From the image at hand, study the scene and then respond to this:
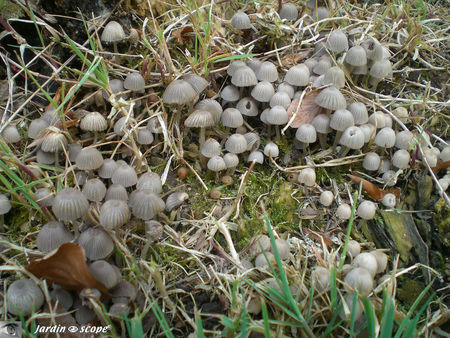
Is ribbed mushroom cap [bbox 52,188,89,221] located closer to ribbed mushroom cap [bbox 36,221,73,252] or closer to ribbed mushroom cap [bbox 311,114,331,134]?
ribbed mushroom cap [bbox 36,221,73,252]

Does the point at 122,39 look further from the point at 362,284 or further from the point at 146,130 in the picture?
the point at 362,284

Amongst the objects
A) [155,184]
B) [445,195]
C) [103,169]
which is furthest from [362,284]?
[103,169]

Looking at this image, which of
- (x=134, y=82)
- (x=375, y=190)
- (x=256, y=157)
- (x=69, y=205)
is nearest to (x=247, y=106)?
(x=256, y=157)

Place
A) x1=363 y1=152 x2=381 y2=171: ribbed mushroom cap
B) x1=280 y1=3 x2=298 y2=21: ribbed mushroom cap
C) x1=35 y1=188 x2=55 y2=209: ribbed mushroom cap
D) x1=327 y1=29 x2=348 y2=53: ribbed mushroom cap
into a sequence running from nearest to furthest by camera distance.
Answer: x1=35 y1=188 x2=55 y2=209: ribbed mushroom cap, x1=363 y1=152 x2=381 y2=171: ribbed mushroom cap, x1=327 y1=29 x2=348 y2=53: ribbed mushroom cap, x1=280 y1=3 x2=298 y2=21: ribbed mushroom cap

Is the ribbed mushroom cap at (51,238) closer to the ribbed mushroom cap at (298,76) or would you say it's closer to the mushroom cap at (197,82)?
the mushroom cap at (197,82)

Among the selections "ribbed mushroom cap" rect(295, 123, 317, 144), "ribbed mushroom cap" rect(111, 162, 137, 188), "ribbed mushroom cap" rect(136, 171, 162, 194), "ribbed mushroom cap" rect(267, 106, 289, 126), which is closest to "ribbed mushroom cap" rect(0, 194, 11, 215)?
"ribbed mushroom cap" rect(111, 162, 137, 188)

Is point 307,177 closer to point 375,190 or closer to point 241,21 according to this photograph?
point 375,190

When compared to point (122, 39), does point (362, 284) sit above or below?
below
